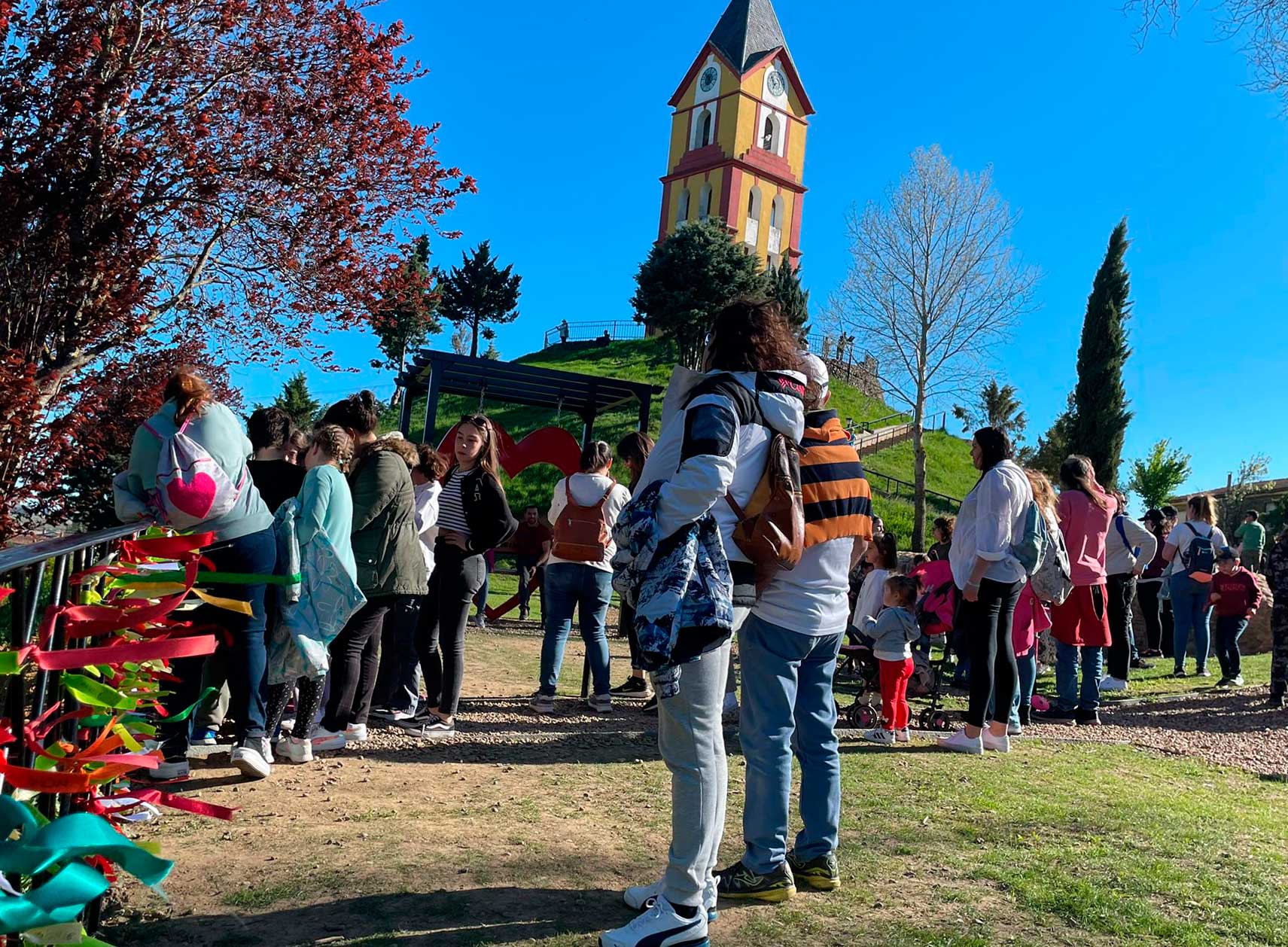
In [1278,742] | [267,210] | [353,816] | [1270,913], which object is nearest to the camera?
[1270,913]

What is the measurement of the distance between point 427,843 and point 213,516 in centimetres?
182

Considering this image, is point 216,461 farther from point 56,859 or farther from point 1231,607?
point 1231,607

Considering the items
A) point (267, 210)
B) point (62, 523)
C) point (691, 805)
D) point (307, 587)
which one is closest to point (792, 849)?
point (691, 805)

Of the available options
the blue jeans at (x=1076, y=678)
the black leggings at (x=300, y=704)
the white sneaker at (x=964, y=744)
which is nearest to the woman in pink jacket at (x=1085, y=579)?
the blue jeans at (x=1076, y=678)

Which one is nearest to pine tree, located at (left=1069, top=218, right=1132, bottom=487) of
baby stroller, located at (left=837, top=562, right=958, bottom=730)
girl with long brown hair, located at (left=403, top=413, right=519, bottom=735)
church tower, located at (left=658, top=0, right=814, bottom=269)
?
church tower, located at (left=658, top=0, right=814, bottom=269)

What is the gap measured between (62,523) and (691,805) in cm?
708

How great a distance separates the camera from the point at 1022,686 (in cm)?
778

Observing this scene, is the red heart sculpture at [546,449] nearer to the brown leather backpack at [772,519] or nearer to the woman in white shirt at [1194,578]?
the woman in white shirt at [1194,578]

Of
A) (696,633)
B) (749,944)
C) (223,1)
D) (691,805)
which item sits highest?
(223,1)

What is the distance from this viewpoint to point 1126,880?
3893mm

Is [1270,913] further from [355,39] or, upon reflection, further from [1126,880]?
[355,39]

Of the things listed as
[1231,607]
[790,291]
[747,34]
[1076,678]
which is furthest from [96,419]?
[747,34]

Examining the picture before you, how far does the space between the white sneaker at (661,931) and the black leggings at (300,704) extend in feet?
9.65

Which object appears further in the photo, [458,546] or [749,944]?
[458,546]
